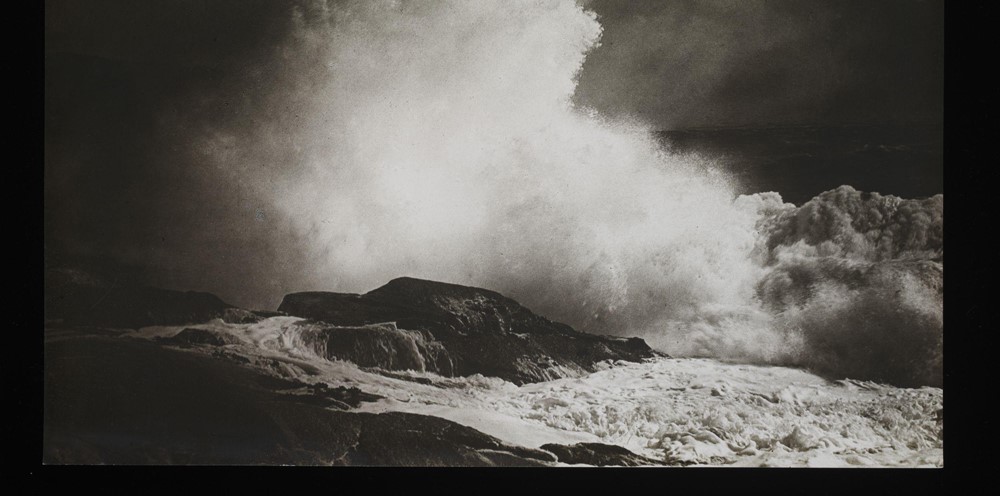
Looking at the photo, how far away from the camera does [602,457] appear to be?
2.54m

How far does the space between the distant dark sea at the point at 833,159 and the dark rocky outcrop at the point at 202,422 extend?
3.88 feet

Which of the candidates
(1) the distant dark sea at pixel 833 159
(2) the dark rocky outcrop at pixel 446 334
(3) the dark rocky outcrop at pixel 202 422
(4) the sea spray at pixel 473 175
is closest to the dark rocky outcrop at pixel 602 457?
(3) the dark rocky outcrop at pixel 202 422

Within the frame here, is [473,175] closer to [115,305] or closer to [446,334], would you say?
[446,334]

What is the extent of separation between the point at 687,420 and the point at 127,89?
217 centimetres

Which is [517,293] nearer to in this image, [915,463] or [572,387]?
[572,387]

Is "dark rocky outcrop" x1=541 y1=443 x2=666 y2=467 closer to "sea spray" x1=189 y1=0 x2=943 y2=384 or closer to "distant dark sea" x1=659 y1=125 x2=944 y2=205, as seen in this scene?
"sea spray" x1=189 y1=0 x2=943 y2=384

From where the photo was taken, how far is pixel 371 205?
104 inches

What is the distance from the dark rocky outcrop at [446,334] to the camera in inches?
103

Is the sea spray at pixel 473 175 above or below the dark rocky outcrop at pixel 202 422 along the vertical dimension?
above

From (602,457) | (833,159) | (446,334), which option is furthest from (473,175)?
(833,159)

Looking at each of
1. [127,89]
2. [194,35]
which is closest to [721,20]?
[194,35]

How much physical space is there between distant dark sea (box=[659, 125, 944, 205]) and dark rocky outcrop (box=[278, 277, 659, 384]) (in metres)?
0.71

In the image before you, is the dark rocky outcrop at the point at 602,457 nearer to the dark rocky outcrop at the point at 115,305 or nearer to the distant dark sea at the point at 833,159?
the distant dark sea at the point at 833,159

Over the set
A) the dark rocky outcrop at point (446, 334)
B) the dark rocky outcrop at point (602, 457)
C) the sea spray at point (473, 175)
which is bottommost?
the dark rocky outcrop at point (602, 457)
